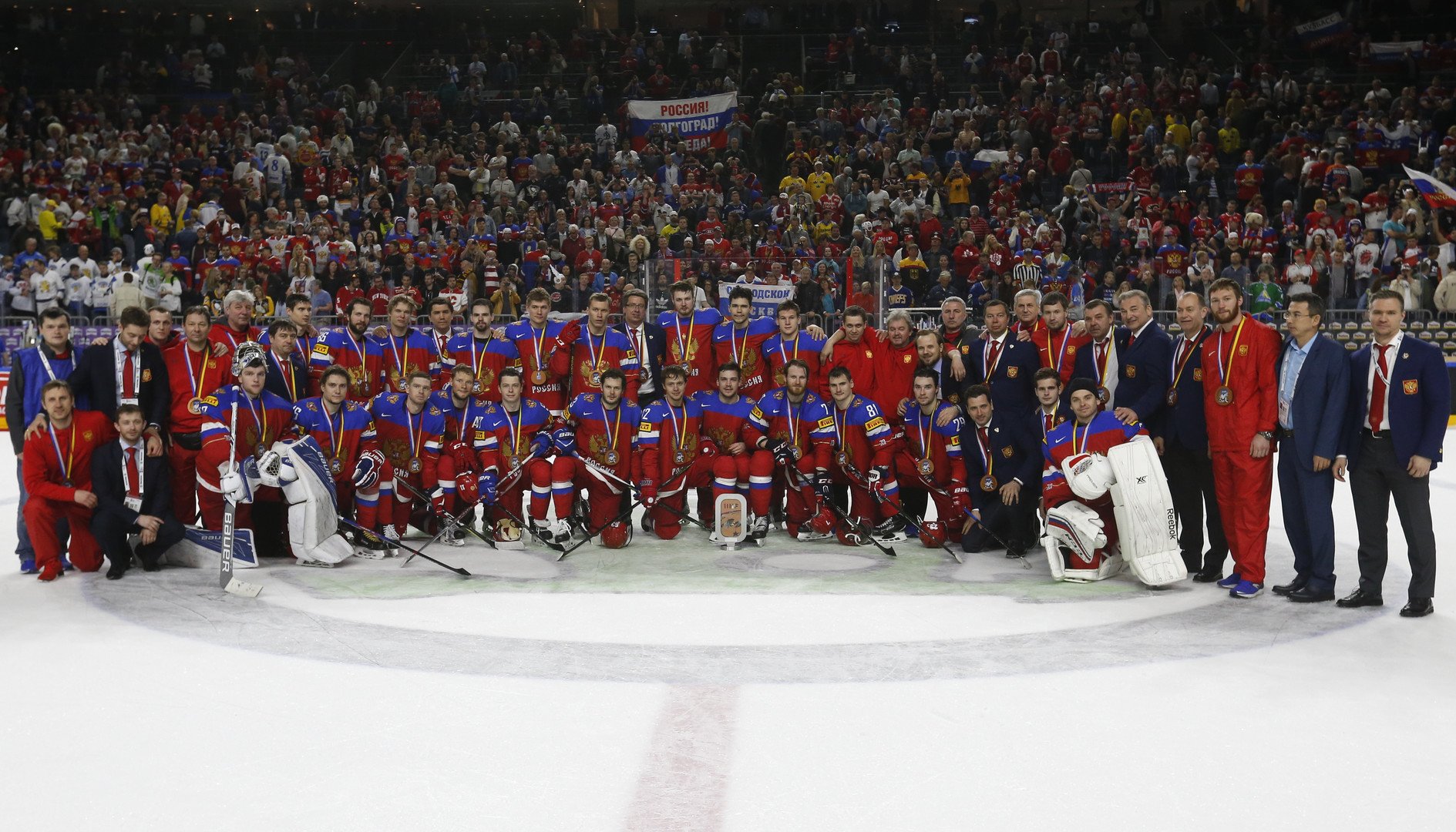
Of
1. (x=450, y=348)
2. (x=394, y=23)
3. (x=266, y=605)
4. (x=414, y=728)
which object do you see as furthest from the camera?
(x=394, y=23)

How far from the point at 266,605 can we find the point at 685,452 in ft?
9.86

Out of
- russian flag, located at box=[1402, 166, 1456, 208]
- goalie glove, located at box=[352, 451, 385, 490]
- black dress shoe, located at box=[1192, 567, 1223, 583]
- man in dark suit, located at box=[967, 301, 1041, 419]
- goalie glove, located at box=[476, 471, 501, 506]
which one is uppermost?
Result: russian flag, located at box=[1402, 166, 1456, 208]

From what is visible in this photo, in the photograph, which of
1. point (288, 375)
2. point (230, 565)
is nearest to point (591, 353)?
point (288, 375)

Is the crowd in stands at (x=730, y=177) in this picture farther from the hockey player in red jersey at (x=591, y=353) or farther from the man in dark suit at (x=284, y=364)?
the man in dark suit at (x=284, y=364)

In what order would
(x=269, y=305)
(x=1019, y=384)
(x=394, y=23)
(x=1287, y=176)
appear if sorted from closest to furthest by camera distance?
(x=1019, y=384), (x=269, y=305), (x=1287, y=176), (x=394, y=23)

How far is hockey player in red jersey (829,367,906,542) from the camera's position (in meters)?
8.07

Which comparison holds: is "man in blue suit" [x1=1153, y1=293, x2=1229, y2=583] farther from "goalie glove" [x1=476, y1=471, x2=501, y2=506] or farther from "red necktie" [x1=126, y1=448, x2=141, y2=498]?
"red necktie" [x1=126, y1=448, x2=141, y2=498]

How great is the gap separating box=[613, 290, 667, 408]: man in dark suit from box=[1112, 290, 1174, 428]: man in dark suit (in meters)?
3.49

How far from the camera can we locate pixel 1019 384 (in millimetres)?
7988

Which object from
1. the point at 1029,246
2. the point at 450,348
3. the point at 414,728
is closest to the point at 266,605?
the point at 414,728

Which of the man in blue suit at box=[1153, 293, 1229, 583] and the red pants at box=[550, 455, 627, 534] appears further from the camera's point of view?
the red pants at box=[550, 455, 627, 534]

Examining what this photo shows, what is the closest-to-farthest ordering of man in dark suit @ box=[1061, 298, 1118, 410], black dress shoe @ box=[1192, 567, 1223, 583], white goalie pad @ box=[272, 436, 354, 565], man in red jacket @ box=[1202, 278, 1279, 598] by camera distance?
man in red jacket @ box=[1202, 278, 1279, 598] < black dress shoe @ box=[1192, 567, 1223, 583] < white goalie pad @ box=[272, 436, 354, 565] < man in dark suit @ box=[1061, 298, 1118, 410]

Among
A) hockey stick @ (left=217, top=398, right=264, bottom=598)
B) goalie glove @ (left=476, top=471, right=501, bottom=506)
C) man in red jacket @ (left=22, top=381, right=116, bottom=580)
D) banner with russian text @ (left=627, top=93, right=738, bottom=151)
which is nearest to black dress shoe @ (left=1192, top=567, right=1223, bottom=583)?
goalie glove @ (left=476, top=471, right=501, bottom=506)

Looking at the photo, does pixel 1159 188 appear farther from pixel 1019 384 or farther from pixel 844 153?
pixel 1019 384
